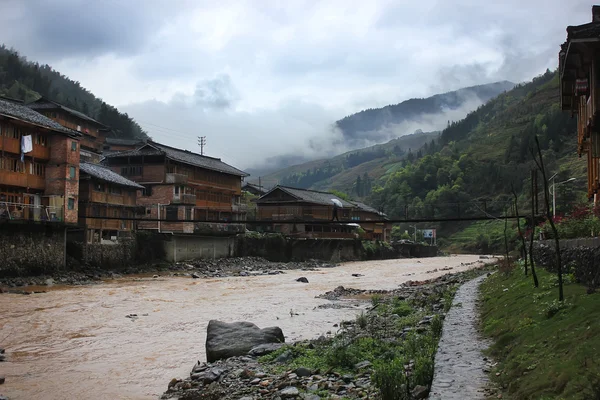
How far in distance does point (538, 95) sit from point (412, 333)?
470 feet

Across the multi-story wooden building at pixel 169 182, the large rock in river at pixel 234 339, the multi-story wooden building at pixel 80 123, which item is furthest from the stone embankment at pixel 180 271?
the multi-story wooden building at pixel 80 123

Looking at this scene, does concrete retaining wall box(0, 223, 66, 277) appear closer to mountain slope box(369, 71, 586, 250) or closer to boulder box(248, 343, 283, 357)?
boulder box(248, 343, 283, 357)

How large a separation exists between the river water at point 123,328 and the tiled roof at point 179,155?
17.5 m

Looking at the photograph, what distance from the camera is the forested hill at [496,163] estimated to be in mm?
91750

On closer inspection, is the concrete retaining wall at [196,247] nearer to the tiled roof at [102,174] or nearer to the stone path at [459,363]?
the tiled roof at [102,174]

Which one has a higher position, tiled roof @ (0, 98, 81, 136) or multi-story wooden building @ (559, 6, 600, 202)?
tiled roof @ (0, 98, 81, 136)

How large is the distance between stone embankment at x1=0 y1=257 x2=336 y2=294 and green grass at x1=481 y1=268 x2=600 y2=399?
898 inches

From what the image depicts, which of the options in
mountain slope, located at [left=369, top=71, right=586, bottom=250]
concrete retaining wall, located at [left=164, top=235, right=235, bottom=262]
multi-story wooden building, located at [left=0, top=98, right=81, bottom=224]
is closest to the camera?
multi-story wooden building, located at [left=0, top=98, right=81, bottom=224]

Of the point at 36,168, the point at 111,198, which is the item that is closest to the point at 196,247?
the point at 111,198

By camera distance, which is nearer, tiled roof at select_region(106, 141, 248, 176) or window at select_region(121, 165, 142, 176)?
tiled roof at select_region(106, 141, 248, 176)

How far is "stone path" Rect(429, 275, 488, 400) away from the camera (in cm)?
624

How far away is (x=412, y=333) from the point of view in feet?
35.0

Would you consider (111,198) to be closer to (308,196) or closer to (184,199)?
(184,199)

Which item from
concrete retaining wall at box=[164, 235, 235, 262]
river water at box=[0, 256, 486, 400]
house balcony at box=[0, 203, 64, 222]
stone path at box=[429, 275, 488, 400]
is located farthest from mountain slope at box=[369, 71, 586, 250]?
stone path at box=[429, 275, 488, 400]
